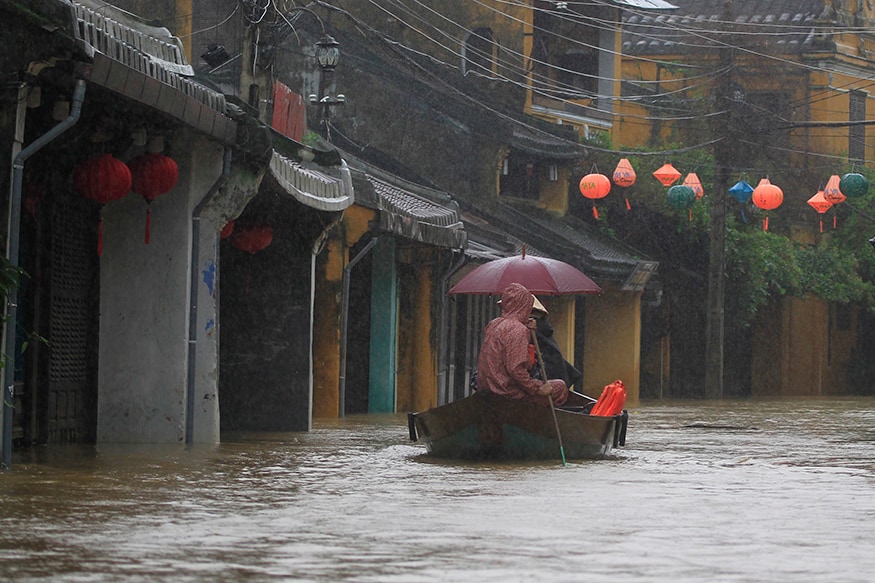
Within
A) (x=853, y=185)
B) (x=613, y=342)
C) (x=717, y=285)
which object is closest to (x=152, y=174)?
(x=853, y=185)

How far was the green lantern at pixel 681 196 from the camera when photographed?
32500 mm

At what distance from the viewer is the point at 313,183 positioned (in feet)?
60.3

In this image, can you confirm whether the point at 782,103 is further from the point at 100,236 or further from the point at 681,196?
the point at 100,236

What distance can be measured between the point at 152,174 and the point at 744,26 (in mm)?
32583

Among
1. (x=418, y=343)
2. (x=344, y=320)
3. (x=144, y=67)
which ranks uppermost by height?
(x=144, y=67)

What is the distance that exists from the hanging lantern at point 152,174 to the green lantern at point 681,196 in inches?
741

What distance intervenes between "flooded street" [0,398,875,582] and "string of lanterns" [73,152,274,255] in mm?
2171

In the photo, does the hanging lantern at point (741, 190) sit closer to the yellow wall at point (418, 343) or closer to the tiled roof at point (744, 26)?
the yellow wall at point (418, 343)

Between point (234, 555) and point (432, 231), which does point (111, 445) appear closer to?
point (234, 555)

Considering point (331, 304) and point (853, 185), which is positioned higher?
point (853, 185)

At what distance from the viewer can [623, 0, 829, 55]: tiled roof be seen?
45.2 m

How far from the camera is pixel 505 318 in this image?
1509 cm

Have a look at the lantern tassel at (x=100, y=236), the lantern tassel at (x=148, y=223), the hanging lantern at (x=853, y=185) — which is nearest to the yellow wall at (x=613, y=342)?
the hanging lantern at (x=853, y=185)

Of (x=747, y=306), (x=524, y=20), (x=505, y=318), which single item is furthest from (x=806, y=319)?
(x=505, y=318)
